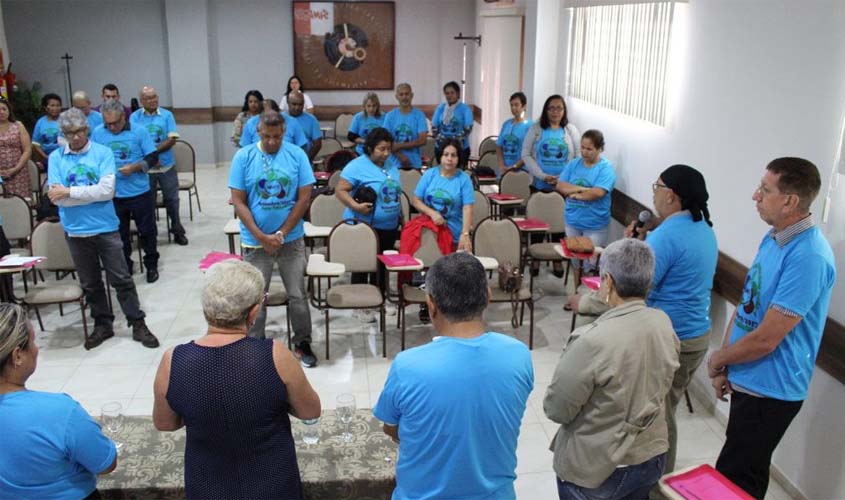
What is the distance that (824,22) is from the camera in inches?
136

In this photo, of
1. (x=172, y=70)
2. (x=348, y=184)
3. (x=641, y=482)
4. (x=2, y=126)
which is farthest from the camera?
(x=172, y=70)

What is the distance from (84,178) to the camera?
487cm

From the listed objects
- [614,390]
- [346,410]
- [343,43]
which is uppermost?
[343,43]

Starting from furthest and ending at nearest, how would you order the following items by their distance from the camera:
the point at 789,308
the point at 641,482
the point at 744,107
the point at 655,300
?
1. the point at 744,107
2. the point at 655,300
3. the point at 789,308
4. the point at 641,482

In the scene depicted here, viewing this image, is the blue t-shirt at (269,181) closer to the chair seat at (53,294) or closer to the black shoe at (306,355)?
the black shoe at (306,355)

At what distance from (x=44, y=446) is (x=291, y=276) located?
9.23ft

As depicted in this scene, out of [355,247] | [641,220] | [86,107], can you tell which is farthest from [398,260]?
[86,107]

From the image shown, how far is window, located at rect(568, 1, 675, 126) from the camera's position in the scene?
5641 millimetres

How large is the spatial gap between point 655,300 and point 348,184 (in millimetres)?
2814

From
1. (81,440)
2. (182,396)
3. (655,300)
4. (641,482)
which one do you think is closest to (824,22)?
(655,300)

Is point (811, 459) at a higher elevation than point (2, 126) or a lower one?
lower

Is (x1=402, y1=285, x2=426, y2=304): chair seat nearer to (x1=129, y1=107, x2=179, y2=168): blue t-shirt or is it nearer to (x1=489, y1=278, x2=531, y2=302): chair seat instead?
(x1=489, y1=278, x2=531, y2=302): chair seat

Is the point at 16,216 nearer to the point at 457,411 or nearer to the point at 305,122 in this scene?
the point at 305,122

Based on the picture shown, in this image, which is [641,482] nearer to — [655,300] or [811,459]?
[655,300]
